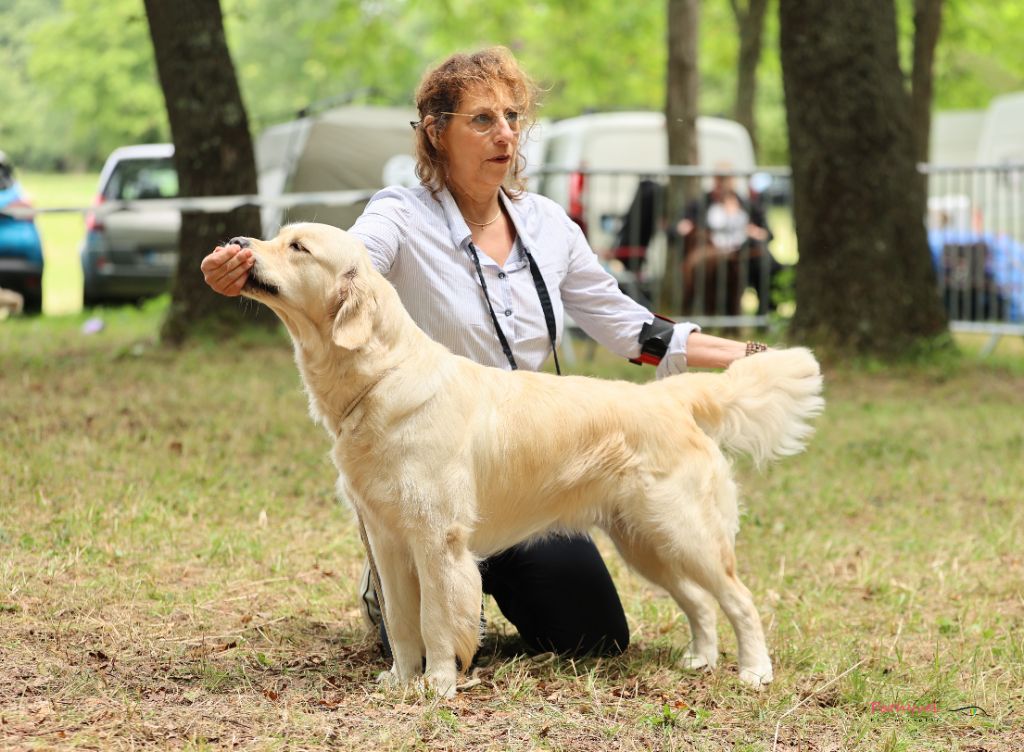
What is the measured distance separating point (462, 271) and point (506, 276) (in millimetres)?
160

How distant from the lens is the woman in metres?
4.08

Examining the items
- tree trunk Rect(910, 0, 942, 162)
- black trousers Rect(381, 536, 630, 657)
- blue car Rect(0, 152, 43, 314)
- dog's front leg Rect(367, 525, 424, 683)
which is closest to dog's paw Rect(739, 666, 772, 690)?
black trousers Rect(381, 536, 630, 657)

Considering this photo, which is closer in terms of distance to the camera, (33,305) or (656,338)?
(656,338)

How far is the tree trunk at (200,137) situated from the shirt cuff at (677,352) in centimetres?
679

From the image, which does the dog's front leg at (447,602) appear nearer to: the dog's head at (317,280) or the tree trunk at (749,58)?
the dog's head at (317,280)

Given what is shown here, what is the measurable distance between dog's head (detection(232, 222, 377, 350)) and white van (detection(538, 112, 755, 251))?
1157cm

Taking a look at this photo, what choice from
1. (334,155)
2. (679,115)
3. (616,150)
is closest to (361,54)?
(334,155)

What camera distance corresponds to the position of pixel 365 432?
3578 millimetres

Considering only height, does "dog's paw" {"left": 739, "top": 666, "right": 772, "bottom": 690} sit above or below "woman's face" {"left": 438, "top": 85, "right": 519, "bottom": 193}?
below

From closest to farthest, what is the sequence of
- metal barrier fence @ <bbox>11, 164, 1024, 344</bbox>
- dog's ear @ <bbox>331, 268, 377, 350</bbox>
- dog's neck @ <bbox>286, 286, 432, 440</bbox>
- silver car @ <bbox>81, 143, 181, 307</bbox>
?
dog's ear @ <bbox>331, 268, 377, 350</bbox>, dog's neck @ <bbox>286, 286, 432, 440</bbox>, metal barrier fence @ <bbox>11, 164, 1024, 344</bbox>, silver car @ <bbox>81, 143, 181, 307</bbox>

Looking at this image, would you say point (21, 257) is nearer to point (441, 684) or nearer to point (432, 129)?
point (432, 129)

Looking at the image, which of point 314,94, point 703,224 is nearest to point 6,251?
point 703,224

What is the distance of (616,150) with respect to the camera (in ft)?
56.1

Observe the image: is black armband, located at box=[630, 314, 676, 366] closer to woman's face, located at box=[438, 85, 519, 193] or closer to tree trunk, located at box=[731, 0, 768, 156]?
woman's face, located at box=[438, 85, 519, 193]
